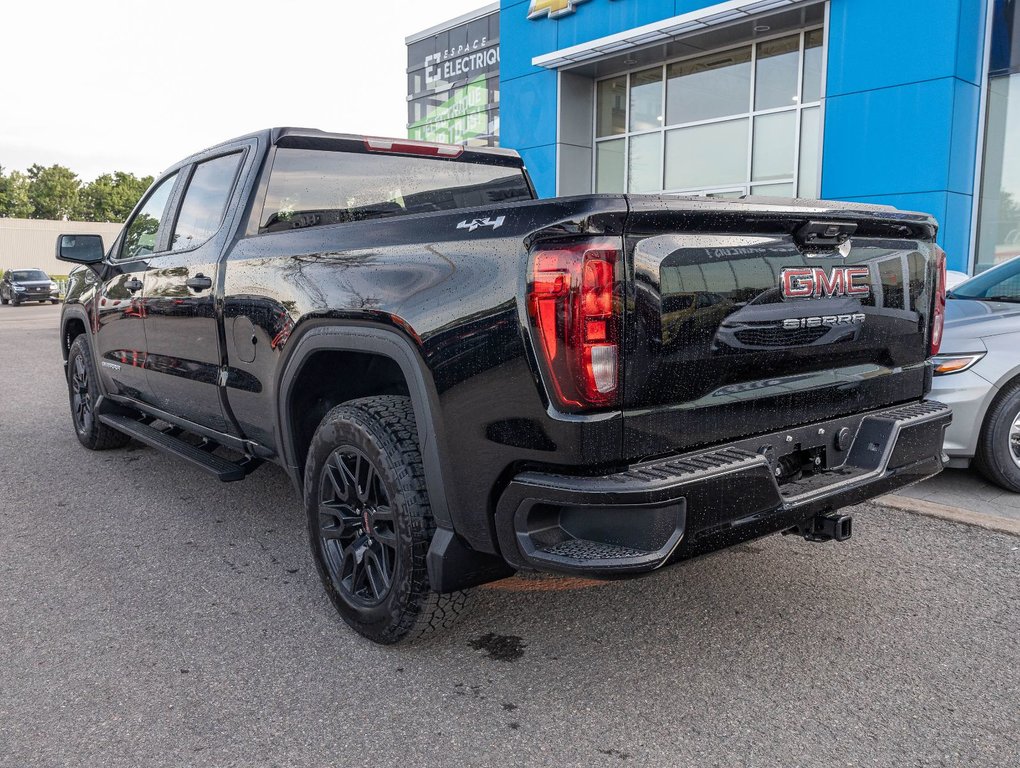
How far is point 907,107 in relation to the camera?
11328mm

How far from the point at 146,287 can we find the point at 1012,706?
4360 mm

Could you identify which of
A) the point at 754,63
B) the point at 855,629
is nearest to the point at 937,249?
the point at 855,629

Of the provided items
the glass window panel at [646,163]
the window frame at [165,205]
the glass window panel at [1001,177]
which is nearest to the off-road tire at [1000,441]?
the window frame at [165,205]

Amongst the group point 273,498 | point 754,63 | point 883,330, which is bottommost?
point 273,498

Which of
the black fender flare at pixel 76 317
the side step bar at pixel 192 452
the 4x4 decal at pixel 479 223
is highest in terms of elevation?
the 4x4 decal at pixel 479 223

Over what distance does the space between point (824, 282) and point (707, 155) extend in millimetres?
12889

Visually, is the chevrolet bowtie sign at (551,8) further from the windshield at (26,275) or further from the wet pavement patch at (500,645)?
the windshield at (26,275)

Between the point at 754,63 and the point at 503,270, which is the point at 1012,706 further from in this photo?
the point at 754,63

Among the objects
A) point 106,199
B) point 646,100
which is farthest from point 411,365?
point 106,199

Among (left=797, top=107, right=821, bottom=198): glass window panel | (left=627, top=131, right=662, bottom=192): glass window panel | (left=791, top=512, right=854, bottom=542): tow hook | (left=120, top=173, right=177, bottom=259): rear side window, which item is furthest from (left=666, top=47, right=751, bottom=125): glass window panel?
(left=791, top=512, right=854, bottom=542): tow hook

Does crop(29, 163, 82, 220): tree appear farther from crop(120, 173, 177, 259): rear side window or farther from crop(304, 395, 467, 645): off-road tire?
crop(304, 395, 467, 645): off-road tire

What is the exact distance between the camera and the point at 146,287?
4.61 m

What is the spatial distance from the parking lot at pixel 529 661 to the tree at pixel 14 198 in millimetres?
78006

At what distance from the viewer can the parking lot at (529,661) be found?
2422 mm
